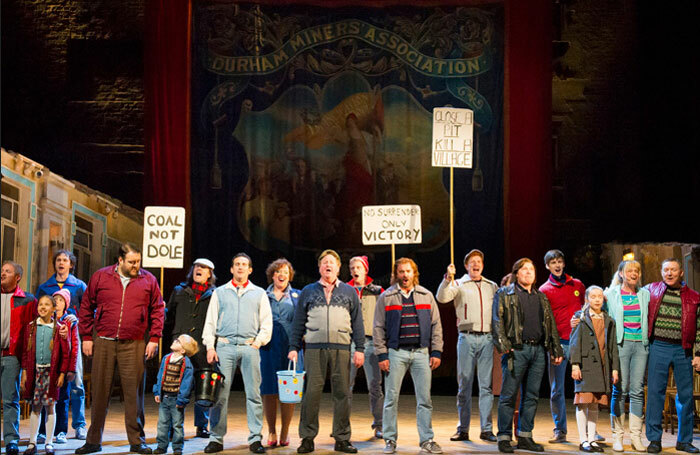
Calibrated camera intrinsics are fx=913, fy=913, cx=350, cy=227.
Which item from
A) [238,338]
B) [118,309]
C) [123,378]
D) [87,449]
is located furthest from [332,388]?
[87,449]

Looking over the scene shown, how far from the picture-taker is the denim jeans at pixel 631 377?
679 cm

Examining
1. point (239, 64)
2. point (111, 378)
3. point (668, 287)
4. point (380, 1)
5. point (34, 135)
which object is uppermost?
point (380, 1)

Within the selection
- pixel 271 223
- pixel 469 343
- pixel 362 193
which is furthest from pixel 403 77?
pixel 469 343

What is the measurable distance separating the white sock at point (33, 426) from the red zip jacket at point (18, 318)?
0.42m

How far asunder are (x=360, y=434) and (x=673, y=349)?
2559 millimetres

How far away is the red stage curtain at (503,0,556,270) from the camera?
11.8 m

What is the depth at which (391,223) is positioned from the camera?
829 centimetres

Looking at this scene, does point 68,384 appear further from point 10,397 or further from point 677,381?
point 677,381

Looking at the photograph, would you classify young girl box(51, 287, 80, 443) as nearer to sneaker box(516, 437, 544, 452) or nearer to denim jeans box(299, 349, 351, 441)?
denim jeans box(299, 349, 351, 441)

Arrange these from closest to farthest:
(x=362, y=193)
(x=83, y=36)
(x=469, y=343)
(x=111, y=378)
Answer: (x=111, y=378), (x=469, y=343), (x=362, y=193), (x=83, y=36)

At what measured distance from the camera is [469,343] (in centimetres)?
742

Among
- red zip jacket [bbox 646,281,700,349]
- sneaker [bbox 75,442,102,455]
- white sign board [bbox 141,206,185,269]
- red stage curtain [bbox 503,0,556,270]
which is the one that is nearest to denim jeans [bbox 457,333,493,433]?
A: red zip jacket [bbox 646,281,700,349]

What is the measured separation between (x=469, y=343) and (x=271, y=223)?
5208mm

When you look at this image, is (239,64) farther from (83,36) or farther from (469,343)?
(469,343)
